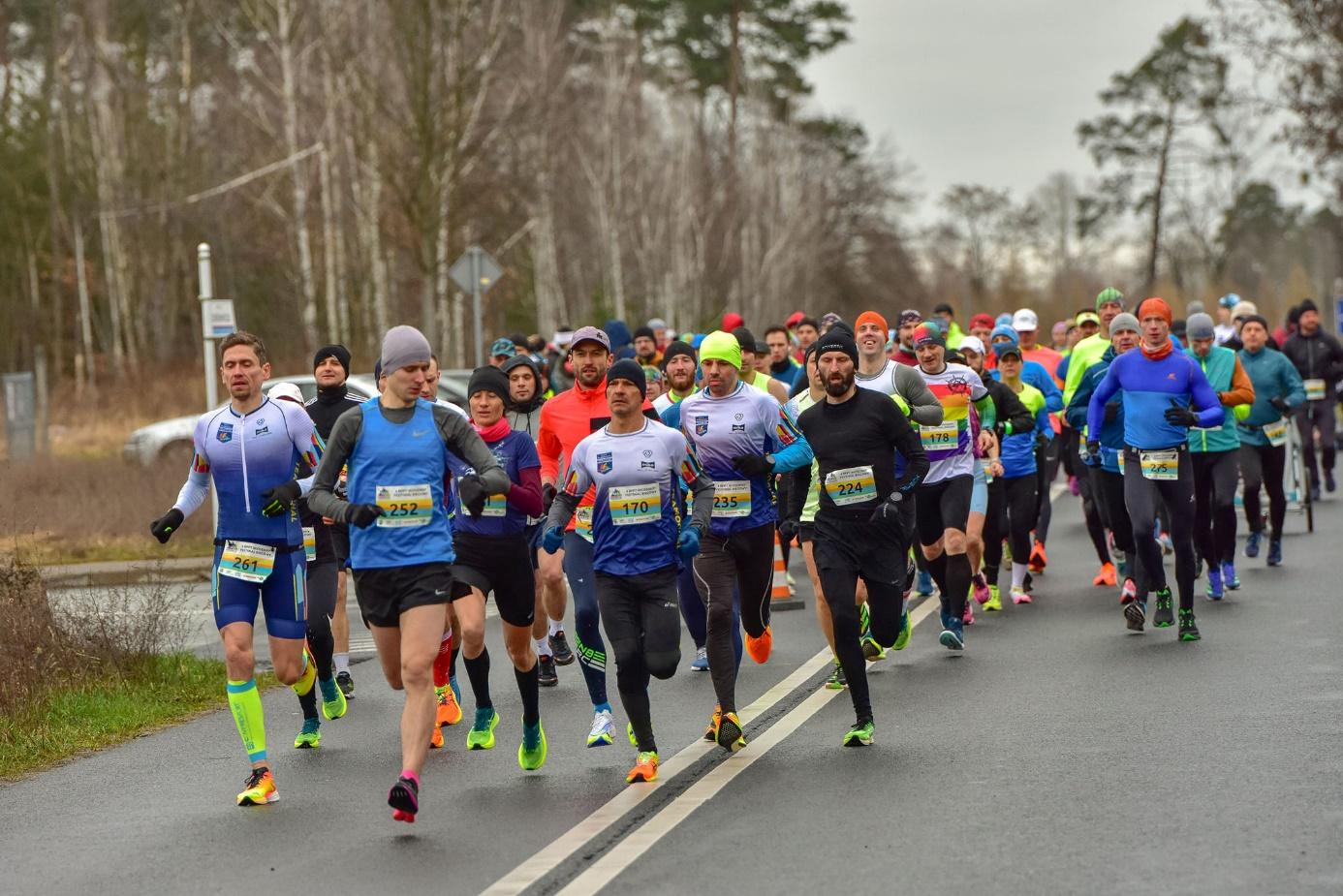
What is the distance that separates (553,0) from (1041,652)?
1730 inches

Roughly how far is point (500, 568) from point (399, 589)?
141 centimetres

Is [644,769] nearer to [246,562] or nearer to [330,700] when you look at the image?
[246,562]

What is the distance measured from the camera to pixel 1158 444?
12.6 metres

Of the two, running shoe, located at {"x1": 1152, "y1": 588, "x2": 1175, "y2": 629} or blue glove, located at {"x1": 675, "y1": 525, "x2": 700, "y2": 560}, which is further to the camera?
running shoe, located at {"x1": 1152, "y1": 588, "x2": 1175, "y2": 629}

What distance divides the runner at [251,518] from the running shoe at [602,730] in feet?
4.61

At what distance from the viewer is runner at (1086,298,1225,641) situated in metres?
12.6

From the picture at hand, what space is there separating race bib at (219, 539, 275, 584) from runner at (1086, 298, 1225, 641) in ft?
19.9

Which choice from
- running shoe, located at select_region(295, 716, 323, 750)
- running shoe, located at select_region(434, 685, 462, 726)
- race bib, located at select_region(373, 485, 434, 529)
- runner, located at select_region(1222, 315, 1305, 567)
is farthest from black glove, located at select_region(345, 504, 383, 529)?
runner, located at select_region(1222, 315, 1305, 567)

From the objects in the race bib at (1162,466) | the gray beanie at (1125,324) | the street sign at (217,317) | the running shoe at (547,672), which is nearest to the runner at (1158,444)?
the race bib at (1162,466)

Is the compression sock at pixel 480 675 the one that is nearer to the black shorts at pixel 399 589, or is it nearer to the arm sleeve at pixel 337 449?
the black shorts at pixel 399 589

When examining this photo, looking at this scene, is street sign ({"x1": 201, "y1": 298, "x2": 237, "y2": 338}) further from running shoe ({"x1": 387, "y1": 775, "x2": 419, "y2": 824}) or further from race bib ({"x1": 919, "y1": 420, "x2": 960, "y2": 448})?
running shoe ({"x1": 387, "y1": 775, "x2": 419, "y2": 824})

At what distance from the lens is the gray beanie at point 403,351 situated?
8109 mm

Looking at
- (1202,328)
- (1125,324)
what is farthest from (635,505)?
(1202,328)

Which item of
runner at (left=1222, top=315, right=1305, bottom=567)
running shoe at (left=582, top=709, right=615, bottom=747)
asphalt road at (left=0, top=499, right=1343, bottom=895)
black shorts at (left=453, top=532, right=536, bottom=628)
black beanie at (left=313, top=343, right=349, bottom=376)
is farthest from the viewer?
runner at (left=1222, top=315, right=1305, bottom=567)
